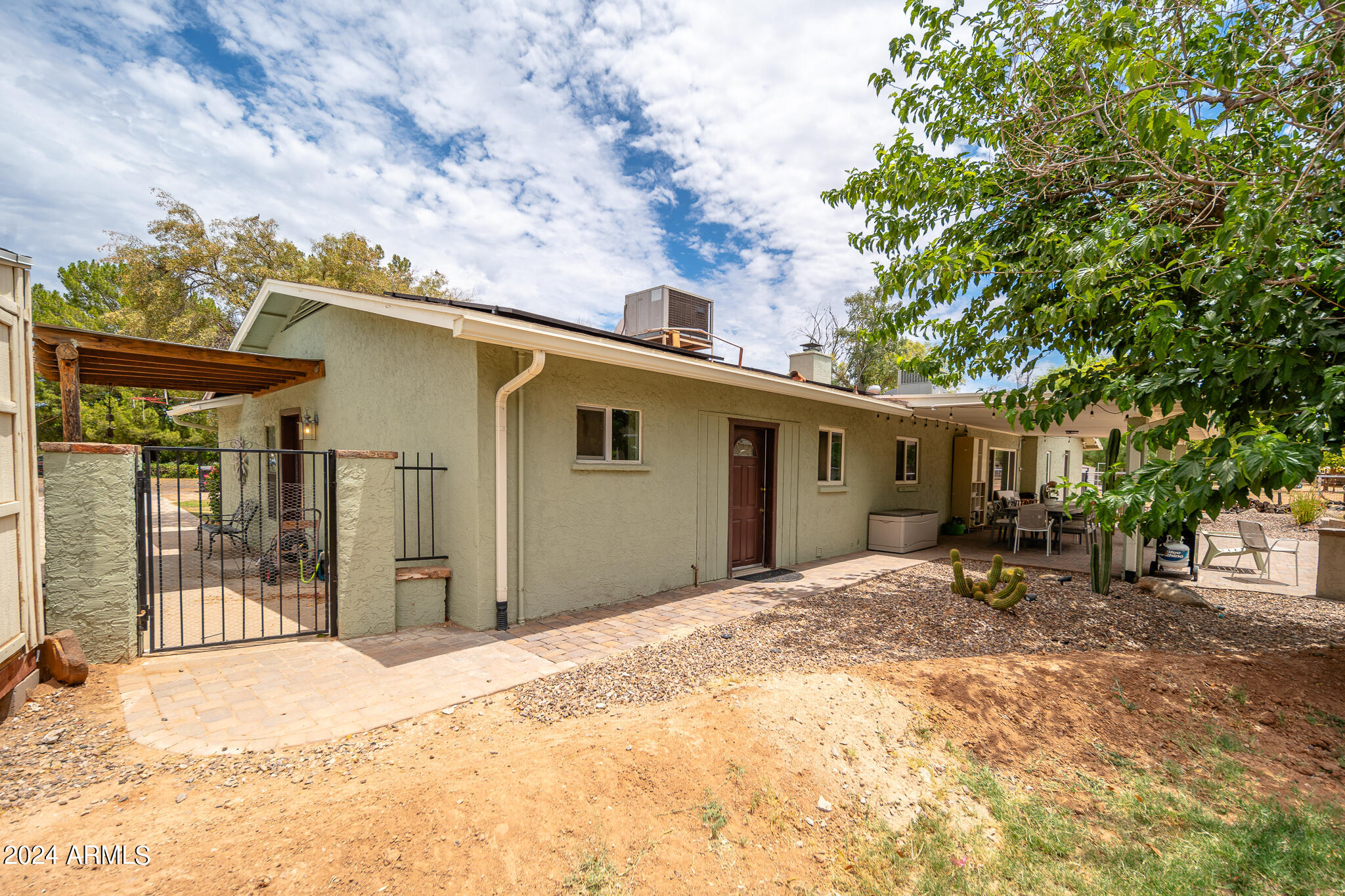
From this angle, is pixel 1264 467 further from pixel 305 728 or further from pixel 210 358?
pixel 210 358

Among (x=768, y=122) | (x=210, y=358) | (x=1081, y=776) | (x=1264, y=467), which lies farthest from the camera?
(x=768, y=122)

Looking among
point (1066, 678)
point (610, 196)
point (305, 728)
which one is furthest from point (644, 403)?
point (610, 196)

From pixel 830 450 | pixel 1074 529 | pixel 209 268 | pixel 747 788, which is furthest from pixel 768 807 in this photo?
pixel 209 268

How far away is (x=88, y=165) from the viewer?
14.1m

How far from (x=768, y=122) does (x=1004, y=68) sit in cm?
338

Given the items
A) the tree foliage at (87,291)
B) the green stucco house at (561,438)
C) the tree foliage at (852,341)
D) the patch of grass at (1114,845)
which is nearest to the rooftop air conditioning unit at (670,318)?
the green stucco house at (561,438)

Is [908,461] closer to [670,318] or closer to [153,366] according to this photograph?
[670,318]

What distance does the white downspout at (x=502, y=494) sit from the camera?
538cm

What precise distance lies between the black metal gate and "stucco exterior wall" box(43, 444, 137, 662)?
14 cm

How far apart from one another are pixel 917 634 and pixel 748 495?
347cm

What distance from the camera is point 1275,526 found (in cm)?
1532

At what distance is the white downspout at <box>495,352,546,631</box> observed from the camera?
5383mm

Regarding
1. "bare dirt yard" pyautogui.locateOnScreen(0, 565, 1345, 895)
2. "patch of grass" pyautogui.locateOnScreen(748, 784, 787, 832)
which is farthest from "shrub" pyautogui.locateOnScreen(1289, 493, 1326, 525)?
"patch of grass" pyautogui.locateOnScreen(748, 784, 787, 832)

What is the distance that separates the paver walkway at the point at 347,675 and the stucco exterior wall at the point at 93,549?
0.40 m
